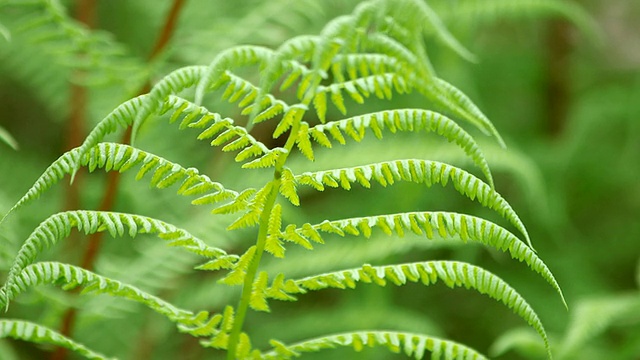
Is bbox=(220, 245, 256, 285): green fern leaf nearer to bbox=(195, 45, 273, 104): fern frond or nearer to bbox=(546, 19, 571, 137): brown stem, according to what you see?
bbox=(195, 45, 273, 104): fern frond

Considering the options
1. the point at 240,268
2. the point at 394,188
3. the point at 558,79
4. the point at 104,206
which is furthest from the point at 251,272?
the point at 558,79

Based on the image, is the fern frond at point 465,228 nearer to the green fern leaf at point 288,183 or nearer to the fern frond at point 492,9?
the green fern leaf at point 288,183

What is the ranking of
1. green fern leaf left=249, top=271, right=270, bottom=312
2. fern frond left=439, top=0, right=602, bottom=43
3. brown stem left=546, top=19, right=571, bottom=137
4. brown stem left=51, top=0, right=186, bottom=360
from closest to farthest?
green fern leaf left=249, top=271, right=270, bottom=312
brown stem left=51, top=0, right=186, bottom=360
fern frond left=439, top=0, right=602, bottom=43
brown stem left=546, top=19, right=571, bottom=137

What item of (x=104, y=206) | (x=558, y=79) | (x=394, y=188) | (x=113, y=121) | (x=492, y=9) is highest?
(x=558, y=79)

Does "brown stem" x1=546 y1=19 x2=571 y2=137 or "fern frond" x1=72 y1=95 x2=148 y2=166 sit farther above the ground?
"brown stem" x1=546 y1=19 x2=571 y2=137

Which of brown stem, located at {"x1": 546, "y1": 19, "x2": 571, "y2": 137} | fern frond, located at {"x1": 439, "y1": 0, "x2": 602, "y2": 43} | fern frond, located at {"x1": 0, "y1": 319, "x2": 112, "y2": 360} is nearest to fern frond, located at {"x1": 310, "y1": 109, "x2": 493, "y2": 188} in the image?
fern frond, located at {"x1": 0, "y1": 319, "x2": 112, "y2": 360}

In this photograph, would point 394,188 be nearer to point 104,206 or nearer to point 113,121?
point 104,206
